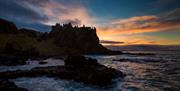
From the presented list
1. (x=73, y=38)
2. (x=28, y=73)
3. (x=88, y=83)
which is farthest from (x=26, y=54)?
(x=73, y=38)

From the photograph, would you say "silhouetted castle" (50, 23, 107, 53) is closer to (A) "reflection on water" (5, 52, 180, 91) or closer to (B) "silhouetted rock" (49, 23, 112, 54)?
(B) "silhouetted rock" (49, 23, 112, 54)

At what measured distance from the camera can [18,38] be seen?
124 meters

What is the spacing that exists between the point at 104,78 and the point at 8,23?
5338 inches

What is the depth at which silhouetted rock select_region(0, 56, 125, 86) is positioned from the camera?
27.6 metres

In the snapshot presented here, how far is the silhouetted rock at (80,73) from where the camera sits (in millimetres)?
27641

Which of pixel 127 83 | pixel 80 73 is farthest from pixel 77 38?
pixel 127 83

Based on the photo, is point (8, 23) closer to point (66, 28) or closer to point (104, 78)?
point (66, 28)

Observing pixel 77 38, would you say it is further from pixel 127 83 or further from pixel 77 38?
pixel 127 83

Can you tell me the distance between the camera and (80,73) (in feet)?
101

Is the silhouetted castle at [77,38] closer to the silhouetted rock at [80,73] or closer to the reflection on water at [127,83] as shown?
the silhouetted rock at [80,73]

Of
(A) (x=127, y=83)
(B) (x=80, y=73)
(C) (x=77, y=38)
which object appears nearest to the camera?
(A) (x=127, y=83)

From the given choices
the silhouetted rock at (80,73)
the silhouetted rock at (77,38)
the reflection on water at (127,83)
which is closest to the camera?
the reflection on water at (127,83)

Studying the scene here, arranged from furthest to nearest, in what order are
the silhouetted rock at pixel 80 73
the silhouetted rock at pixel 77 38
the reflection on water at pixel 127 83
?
the silhouetted rock at pixel 77 38 < the silhouetted rock at pixel 80 73 < the reflection on water at pixel 127 83

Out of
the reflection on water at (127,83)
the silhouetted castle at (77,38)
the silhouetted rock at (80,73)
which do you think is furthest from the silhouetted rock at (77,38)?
the reflection on water at (127,83)
